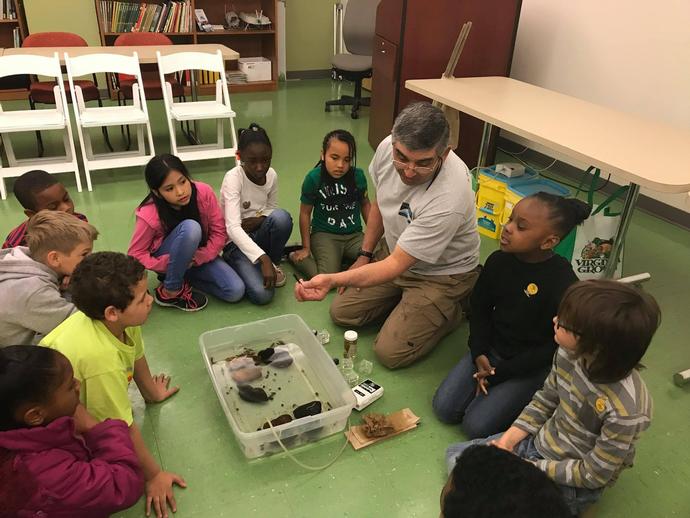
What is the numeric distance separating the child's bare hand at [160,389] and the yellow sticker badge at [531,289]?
4.28 ft

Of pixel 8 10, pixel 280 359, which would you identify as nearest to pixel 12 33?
pixel 8 10

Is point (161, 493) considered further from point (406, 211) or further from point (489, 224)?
point (489, 224)

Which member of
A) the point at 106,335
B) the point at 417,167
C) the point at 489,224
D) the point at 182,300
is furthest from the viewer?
the point at 489,224

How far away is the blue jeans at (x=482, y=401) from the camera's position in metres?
1.76

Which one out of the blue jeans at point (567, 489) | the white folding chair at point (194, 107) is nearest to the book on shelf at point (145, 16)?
the white folding chair at point (194, 107)

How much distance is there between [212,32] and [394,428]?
5121 mm

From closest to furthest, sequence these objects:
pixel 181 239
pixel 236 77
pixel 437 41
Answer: pixel 181 239 < pixel 437 41 < pixel 236 77

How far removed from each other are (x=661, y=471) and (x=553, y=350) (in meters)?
0.55

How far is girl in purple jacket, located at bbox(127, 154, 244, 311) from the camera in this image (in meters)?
2.21

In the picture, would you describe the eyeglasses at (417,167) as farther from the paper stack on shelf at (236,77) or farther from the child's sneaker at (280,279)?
the paper stack on shelf at (236,77)

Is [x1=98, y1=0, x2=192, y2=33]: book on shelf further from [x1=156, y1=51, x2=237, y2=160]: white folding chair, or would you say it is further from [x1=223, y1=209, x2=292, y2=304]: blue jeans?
[x1=223, y1=209, x2=292, y2=304]: blue jeans

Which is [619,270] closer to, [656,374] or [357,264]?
[656,374]

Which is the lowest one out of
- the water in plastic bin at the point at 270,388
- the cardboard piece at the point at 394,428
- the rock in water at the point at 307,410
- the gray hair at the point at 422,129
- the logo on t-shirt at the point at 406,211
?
the cardboard piece at the point at 394,428

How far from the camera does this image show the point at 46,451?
3.98 ft
